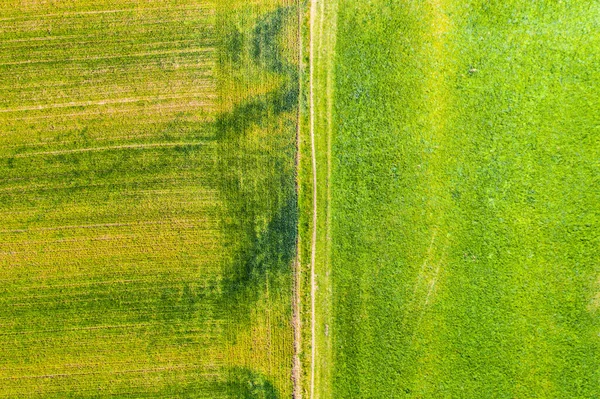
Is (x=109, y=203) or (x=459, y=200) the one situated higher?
(x=459, y=200)

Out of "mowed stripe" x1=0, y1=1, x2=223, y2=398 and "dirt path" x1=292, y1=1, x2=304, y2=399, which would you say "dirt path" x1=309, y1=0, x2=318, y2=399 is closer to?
"dirt path" x1=292, y1=1, x2=304, y2=399

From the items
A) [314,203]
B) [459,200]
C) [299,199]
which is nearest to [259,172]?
[299,199]

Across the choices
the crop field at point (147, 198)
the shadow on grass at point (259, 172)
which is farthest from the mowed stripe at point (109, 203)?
the shadow on grass at point (259, 172)

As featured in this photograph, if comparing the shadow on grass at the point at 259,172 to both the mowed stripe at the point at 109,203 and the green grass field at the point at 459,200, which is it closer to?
the mowed stripe at the point at 109,203

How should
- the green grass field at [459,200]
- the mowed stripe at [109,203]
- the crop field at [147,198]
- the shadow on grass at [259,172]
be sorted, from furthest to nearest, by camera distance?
the mowed stripe at [109,203], the crop field at [147,198], the shadow on grass at [259,172], the green grass field at [459,200]

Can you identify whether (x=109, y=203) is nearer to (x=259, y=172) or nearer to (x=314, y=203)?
(x=259, y=172)
